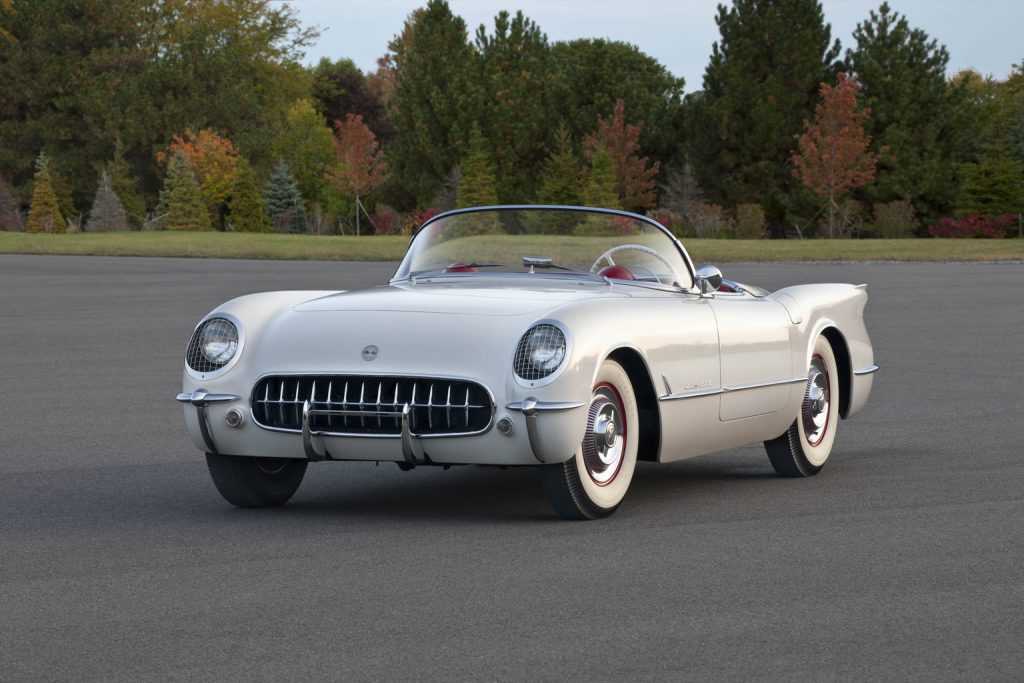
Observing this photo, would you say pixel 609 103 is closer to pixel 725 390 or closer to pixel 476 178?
pixel 476 178

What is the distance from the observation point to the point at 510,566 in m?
5.89

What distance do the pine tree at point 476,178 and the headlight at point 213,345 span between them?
57.4 metres

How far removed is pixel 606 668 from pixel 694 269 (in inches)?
162

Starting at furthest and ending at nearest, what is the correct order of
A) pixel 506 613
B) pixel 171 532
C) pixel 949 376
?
pixel 949 376 < pixel 171 532 < pixel 506 613

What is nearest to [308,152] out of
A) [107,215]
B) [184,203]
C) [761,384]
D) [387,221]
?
[387,221]

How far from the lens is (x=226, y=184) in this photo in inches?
2783

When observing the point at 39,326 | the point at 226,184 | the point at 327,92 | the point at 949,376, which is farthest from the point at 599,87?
the point at 949,376

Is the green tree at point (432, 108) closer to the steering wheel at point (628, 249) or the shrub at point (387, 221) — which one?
the shrub at point (387, 221)

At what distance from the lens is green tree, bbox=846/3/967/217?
2486 inches

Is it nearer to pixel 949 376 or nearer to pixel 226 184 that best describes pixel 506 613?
pixel 949 376

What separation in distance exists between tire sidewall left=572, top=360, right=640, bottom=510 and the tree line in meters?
53.5

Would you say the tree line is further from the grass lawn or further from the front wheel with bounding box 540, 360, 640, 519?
the front wheel with bounding box 540, 360, 640, 519

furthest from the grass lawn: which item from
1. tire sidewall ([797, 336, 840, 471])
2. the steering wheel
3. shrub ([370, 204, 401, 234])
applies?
the steering wheel

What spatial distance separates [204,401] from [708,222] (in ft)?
187
